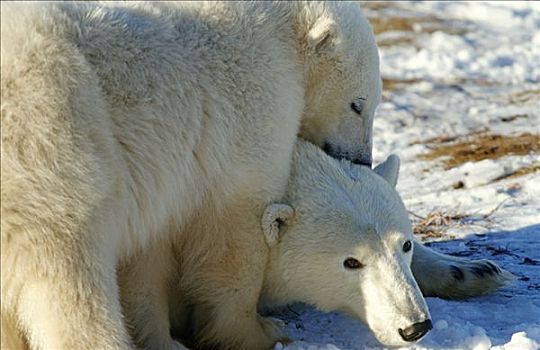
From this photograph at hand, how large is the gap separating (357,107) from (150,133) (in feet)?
4.96

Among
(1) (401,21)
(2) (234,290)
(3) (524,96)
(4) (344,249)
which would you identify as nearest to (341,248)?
(4) (344,249)

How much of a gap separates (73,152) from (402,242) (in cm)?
172

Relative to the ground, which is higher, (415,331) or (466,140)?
(415,331)

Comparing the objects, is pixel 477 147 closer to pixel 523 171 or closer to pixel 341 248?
pixel 523 171

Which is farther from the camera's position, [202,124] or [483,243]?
[483,243]

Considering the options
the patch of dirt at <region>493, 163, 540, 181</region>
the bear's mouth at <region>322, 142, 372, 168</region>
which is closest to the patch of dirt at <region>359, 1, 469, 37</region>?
the patch of dirt at <region>493, 163, 540, 181</region>

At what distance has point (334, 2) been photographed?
559cm

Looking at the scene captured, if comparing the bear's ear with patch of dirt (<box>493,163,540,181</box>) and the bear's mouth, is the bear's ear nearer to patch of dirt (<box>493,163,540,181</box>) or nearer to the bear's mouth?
the bear's mouth

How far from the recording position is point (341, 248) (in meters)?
4.92

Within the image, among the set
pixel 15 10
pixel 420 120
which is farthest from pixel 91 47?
pixel 420 120

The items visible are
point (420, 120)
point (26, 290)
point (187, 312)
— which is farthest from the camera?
point (420, 120)

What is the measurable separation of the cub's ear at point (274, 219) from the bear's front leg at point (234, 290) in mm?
40

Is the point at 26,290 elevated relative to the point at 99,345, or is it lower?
elevated

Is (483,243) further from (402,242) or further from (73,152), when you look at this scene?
(73,152)
